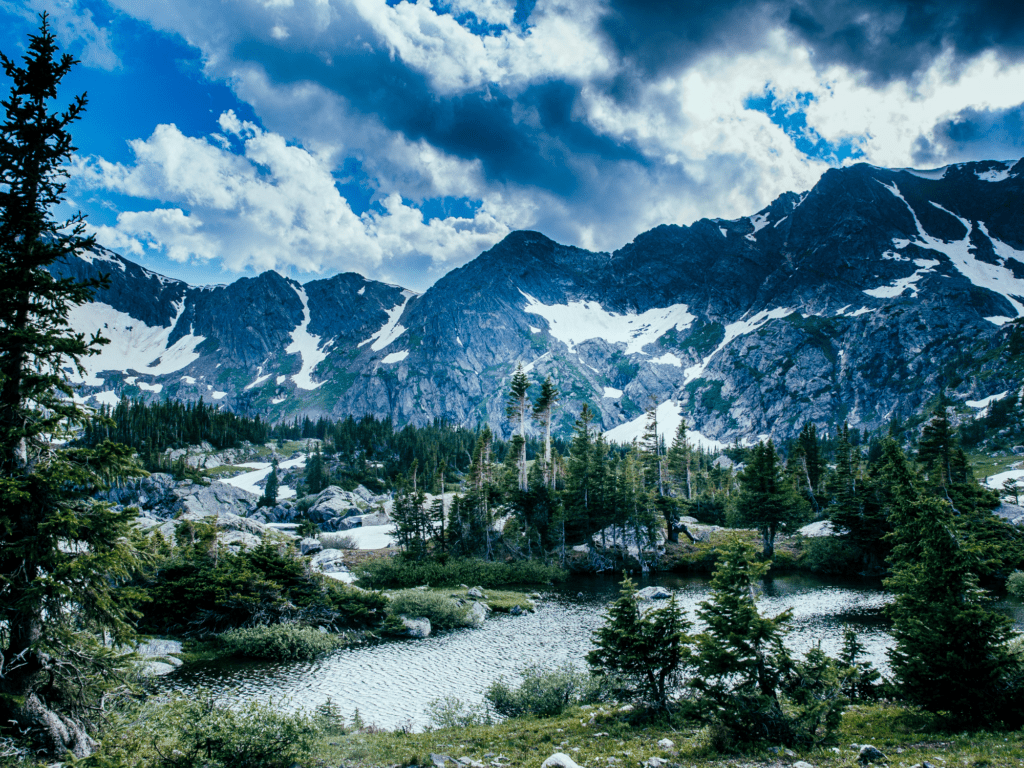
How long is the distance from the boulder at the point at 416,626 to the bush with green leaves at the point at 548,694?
14196mm

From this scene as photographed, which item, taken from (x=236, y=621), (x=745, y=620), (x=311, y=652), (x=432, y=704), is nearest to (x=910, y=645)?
(x=745, y=620)

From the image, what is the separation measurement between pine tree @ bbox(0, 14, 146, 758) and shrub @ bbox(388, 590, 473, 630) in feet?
88.8

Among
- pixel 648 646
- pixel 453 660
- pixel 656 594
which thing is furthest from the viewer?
pixel 656 594

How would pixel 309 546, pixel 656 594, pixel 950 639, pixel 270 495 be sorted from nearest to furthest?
pixel 950 639 < pixel 656 594 < pixel 309 546 < pixel 270 495

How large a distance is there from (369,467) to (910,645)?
130 m

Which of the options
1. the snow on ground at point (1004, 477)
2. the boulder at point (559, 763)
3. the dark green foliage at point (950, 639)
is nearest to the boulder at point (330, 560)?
the boulder at point (559, 763)

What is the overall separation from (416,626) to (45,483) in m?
28.2

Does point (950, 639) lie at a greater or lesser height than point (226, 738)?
greater

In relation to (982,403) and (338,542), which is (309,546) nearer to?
(338,542)

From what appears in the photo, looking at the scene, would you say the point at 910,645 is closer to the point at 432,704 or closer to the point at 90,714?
the point at 432,704

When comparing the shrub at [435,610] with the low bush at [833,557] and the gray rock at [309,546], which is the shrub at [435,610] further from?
the low bush at [833,557]

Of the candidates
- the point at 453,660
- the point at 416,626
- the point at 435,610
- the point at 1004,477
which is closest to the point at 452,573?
the point at 435,610

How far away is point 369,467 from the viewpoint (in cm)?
13362

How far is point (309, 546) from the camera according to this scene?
218ft
